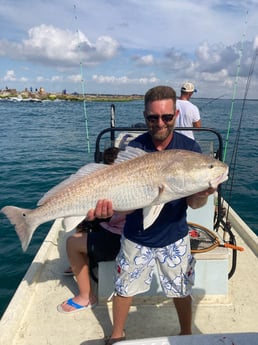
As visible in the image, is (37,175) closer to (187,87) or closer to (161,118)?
(187,87)

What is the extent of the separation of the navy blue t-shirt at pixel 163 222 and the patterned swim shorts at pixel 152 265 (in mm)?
63

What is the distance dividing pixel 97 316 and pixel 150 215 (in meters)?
1.76

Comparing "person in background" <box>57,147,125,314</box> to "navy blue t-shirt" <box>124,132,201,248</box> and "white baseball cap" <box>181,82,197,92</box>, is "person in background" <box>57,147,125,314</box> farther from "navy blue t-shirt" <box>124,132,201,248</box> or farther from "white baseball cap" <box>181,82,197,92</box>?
"white baseball cap" <box>181,82,197,92</box>

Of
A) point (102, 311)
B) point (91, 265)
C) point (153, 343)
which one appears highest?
point (153, 343)

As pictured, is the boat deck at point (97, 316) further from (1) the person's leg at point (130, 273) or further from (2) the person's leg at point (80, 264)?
(1) the person's leg at point (130, 273)

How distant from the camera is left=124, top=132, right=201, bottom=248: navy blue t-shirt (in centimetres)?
283

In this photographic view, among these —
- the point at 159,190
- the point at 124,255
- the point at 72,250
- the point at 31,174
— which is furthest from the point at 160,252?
the point at 31,174

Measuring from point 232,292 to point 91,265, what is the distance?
1748 mm

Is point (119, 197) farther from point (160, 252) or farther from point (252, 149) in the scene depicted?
point (252, 149)

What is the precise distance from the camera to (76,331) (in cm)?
355

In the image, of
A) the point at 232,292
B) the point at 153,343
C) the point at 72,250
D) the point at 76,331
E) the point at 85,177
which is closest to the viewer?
the point at 153,343

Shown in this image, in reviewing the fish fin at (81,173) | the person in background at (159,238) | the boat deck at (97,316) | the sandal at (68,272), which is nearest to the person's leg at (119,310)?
the person in background at (159,238)

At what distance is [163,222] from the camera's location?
283cm

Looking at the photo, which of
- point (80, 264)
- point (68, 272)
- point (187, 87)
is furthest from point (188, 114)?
point (80, 264)
